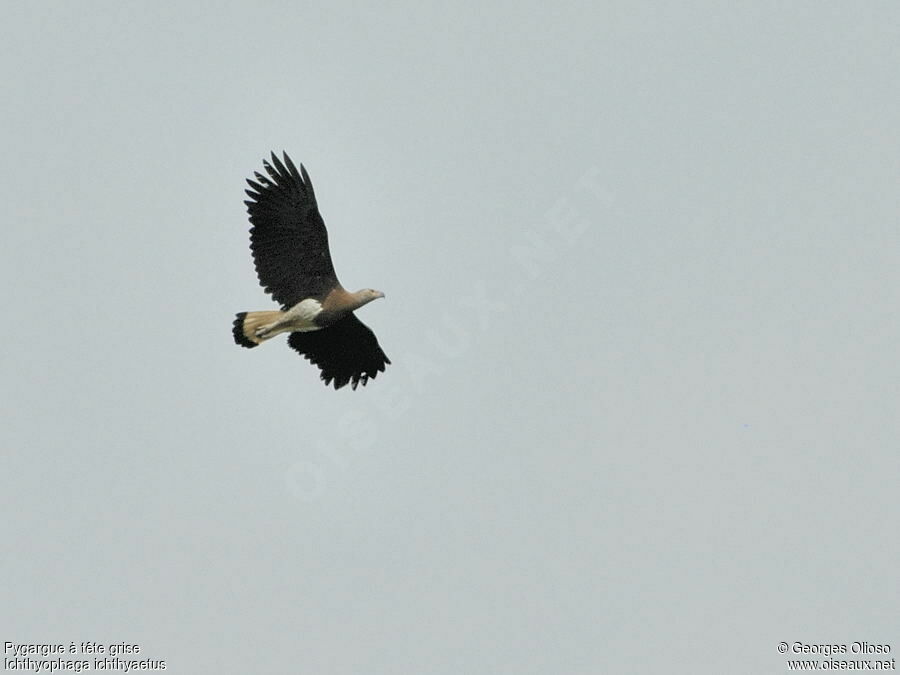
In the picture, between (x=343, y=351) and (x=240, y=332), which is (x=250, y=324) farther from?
(x=343, y=351)

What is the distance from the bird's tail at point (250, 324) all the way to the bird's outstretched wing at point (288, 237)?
0.47 meters

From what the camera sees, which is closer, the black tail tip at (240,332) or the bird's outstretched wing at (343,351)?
the black tail tip at (240,332)

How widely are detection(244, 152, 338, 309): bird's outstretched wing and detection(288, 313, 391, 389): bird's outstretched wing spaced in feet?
4.59

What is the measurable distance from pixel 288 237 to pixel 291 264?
24.0 inches

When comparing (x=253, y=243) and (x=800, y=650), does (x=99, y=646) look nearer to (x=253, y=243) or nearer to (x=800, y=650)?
(x=253, y=243)

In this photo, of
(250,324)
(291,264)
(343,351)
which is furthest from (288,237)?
(343,351)

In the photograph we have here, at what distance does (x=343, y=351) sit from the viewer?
90.6 feet

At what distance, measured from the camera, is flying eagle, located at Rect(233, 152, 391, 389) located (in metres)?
25.3

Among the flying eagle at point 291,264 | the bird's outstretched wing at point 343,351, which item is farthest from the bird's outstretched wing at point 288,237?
the bird's outstretched wing at point 343,351

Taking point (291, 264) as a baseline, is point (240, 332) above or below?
below

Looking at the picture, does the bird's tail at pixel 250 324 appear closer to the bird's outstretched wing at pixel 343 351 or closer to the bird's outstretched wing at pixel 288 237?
the bird's outstretched wing at pixel 288 237

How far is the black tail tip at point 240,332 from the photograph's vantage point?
25.7 m

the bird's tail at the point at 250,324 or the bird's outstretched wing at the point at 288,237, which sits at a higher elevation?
the bird's outstretched wing at the point at 288,237

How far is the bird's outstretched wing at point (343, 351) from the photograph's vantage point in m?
27.2
